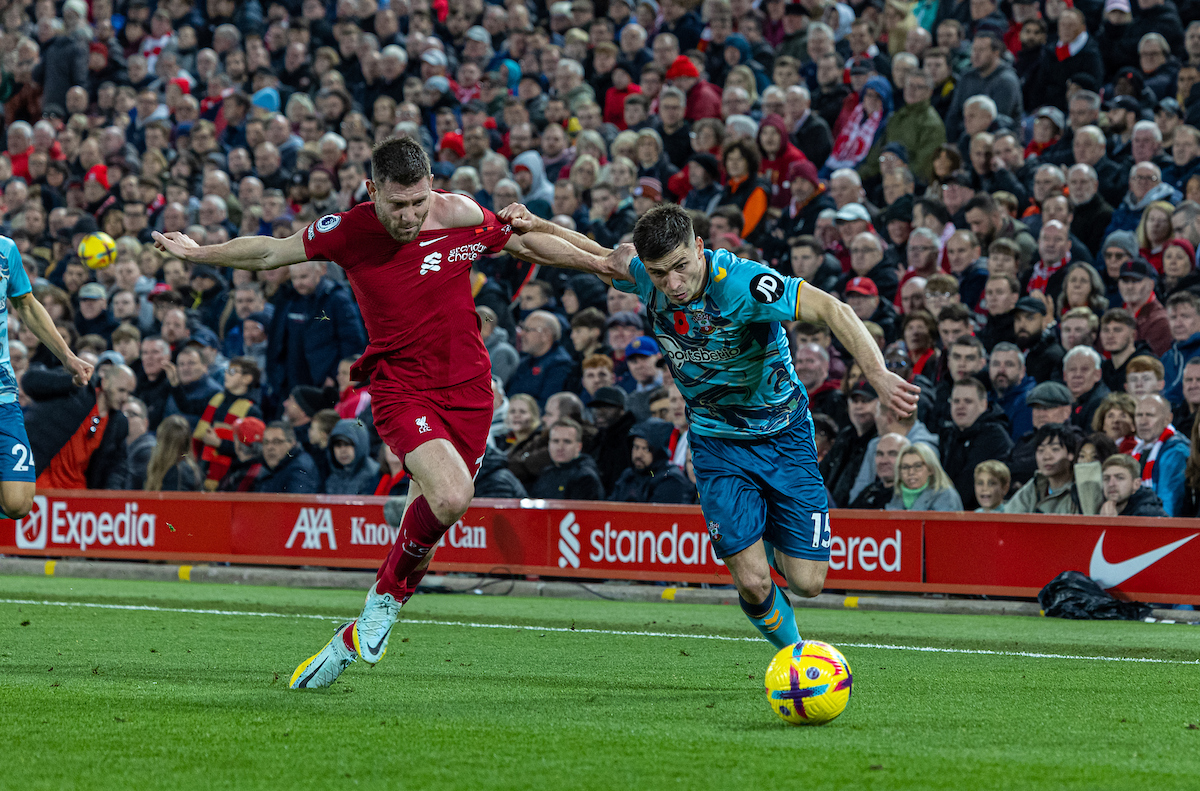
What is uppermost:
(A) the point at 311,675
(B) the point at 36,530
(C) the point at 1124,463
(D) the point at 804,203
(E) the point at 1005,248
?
(D) the point at 804,203

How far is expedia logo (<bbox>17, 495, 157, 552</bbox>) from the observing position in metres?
16.2

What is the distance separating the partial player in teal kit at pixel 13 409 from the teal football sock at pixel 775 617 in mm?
4808

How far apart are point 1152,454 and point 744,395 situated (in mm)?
6037

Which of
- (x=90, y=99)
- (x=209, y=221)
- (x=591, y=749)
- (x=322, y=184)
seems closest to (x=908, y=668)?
(x=591, y=749)

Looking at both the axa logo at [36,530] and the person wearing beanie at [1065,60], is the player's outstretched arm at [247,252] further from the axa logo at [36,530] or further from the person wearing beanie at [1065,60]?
the person wearing beanie at [1065,60]

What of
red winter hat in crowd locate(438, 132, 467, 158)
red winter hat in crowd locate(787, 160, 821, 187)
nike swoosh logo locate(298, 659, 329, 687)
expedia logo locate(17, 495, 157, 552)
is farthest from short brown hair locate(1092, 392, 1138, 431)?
red winter hat in crowd locate(438, 132, 467, 158)

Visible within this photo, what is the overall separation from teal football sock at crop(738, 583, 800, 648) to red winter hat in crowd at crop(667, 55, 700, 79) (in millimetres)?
12840

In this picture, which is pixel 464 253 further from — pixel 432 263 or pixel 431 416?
pixel 431 416

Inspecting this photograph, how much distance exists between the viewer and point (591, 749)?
5.73 m

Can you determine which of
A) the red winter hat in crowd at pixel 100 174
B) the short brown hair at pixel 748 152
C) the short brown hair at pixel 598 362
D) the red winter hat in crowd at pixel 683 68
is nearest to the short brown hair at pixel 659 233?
the short brown hair at pixel 598 362

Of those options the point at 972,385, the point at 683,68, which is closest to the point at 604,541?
the point at 972,385

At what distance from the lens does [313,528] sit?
606 inches

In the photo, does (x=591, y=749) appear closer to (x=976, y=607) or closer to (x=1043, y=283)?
(x=976, y=607)

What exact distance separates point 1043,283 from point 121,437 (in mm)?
10073
